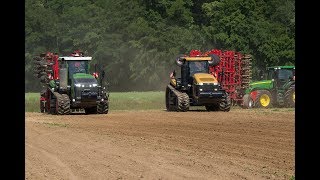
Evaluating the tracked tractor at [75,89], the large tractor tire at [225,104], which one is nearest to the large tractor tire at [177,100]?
the large tractor tire at [225,104]

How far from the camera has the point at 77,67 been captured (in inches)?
1496

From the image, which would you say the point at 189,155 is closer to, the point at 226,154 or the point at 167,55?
the point at 226,154

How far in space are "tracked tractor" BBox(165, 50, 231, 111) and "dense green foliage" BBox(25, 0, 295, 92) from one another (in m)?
39.0

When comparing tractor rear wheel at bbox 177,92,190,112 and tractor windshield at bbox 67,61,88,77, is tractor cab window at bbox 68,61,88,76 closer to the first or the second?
tractor windshield at bbox 67,61,88,77

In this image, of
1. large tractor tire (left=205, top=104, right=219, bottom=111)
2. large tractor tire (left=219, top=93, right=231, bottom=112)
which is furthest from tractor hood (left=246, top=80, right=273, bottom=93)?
large tractor tire (left=219, top=93, right=231, bottom=112)

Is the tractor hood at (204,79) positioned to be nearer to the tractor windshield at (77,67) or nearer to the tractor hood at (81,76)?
the tractor hood at (81,76)

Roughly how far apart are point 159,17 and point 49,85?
54102 millimetres

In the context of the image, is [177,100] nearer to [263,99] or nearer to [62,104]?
[62,104]

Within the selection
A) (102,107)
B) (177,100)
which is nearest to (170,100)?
(177,100)
